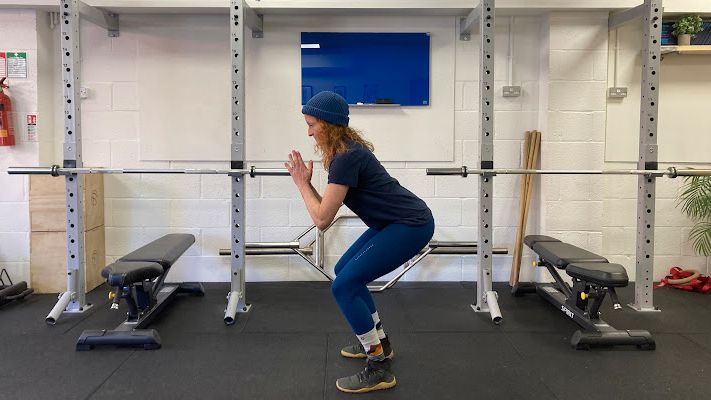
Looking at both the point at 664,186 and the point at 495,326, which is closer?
the point at 495,326

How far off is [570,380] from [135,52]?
3.89 metres

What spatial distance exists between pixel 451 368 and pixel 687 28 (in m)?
3.39

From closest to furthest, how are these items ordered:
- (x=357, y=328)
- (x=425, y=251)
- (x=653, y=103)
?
(x=357, y=328) → (x=653, y=103) → (x=425, y=251)

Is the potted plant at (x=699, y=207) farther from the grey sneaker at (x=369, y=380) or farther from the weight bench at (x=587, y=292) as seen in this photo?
the grey sneaker at (x=369, y=380)

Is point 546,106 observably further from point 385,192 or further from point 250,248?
point 250,248

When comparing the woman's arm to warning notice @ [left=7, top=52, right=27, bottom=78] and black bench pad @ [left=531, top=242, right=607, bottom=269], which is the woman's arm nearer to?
black bench pad @ [left=531, top=242, right=607, bottom=269]

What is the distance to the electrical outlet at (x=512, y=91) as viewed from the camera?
412cm

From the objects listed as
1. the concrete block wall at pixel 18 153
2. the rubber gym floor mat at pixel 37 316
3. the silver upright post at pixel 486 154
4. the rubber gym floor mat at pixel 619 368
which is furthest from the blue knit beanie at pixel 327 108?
the concrete block wall at pixel 18 153

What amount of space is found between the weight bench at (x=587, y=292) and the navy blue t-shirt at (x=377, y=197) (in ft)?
3.77

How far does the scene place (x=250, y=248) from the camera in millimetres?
4051

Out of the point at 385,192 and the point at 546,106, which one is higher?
the point at 546,106

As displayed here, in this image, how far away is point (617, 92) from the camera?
4.07 metres

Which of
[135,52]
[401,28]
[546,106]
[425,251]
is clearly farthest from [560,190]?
[135,52]

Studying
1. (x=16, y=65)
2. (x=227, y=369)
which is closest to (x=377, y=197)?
(x=227, y=369)
